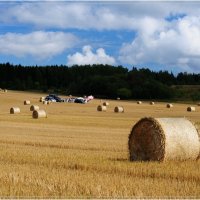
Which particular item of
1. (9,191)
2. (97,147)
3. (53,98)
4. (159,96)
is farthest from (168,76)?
(9,191)

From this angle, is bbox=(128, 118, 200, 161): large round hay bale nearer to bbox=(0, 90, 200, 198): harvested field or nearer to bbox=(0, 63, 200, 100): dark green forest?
bbox=(0, 90, 200, 198): harvested field

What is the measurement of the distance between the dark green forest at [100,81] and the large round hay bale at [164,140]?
8245 cm

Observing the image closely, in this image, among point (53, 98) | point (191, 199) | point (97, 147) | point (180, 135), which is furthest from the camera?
point (53, 98)

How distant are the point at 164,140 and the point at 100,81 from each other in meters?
90.6

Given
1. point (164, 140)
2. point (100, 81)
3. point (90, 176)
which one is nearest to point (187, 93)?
point (100, 81)

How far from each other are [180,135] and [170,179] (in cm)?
378

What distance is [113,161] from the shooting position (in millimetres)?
13469

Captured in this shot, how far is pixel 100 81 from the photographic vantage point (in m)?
104

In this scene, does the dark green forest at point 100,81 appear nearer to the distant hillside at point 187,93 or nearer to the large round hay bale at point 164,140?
the distant hillside at point 187,93

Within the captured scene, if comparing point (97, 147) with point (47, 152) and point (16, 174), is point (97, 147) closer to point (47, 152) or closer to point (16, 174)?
point (47, 152)

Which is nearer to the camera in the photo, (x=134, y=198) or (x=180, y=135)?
(x=134, y=198)

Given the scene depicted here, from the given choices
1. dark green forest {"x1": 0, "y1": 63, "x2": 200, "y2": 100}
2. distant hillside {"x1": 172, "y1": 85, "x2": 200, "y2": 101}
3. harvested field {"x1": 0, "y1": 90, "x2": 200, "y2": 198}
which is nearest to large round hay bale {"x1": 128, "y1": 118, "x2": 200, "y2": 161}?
harvested field {"x1": 0, "y1": 90, "x2": 200, "y2": 198}

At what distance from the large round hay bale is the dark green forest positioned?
82.4 meters

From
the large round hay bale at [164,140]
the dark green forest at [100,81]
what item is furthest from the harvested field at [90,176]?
the dark green forest at [100,81]
